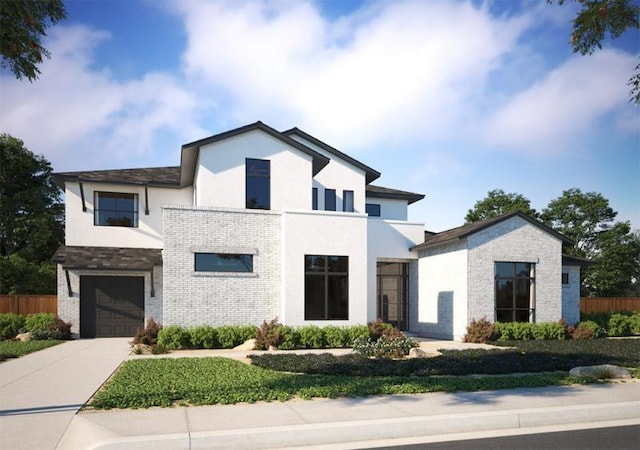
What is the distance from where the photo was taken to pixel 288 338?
16953mm

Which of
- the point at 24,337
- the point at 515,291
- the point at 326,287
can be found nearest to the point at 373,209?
the point at 515,291

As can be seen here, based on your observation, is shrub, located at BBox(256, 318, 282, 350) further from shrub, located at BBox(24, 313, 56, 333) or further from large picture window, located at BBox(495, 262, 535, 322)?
large picture window, located at BBox(495, 262, 535, 322)

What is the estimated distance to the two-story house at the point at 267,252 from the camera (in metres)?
17.9

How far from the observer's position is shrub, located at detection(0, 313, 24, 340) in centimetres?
2000

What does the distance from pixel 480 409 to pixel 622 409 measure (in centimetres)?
252

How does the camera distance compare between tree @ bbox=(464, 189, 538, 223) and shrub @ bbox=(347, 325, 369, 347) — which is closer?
shrub @ bbox=(347, 325, 369, 347)

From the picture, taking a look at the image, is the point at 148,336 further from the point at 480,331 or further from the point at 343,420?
the point at 480,331

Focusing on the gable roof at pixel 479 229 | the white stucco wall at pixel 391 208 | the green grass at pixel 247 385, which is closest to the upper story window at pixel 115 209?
the green grass at pixel 247 385

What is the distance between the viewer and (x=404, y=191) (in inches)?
1139

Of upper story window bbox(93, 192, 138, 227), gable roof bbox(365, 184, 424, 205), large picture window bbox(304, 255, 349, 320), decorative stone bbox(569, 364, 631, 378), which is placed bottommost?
decorative stone bbox(569, 364, 631, 378)

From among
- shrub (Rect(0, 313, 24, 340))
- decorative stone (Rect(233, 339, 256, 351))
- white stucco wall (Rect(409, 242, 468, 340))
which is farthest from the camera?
white stucco wall (Rect(409, 242, 468, 340))

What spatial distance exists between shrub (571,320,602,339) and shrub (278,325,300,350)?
1251 centimetres

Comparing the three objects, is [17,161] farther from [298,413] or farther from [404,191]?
[298,413]

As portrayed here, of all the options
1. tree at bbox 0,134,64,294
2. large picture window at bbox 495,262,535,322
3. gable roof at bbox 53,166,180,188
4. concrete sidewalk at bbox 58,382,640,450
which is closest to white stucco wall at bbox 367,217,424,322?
large picture window at bbox 495,262,535,322
